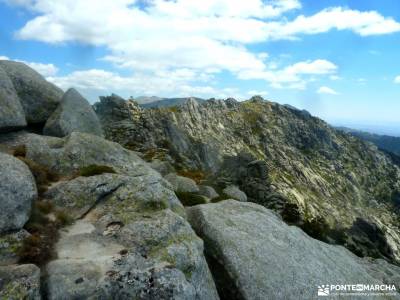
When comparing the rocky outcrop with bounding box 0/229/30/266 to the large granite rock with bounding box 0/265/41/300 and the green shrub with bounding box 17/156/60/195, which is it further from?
the green shrub with bounding box 17/156/60/195

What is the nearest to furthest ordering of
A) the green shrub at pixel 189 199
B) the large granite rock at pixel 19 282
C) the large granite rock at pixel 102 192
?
the large granite rock at pixel 19 282, the large granite rock at pixel 102 192, the green shrub at pixel 189 199

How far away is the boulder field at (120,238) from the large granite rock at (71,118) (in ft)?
0.96

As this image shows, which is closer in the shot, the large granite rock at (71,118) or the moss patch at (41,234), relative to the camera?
the moss patch at (41,234)

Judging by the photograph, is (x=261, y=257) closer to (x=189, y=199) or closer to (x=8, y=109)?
(x=189, y=199)

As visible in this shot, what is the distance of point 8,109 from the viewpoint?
27.7 metres

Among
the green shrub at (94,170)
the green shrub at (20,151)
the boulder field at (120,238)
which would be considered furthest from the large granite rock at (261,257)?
the green shrub at (20,151)

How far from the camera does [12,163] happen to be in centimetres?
1939

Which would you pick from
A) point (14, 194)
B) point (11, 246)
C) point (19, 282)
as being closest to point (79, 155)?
point (14, 194)

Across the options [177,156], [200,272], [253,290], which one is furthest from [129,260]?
[177,156]

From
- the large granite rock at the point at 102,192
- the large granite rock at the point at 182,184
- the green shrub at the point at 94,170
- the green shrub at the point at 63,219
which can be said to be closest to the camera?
the green shrub at the point at 63,219

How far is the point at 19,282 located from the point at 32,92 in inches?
962

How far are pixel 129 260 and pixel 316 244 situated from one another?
667 inches

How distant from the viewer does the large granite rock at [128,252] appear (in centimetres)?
1488

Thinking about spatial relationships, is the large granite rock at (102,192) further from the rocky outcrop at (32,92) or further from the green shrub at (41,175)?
the rocky outcrop at (32,92)
